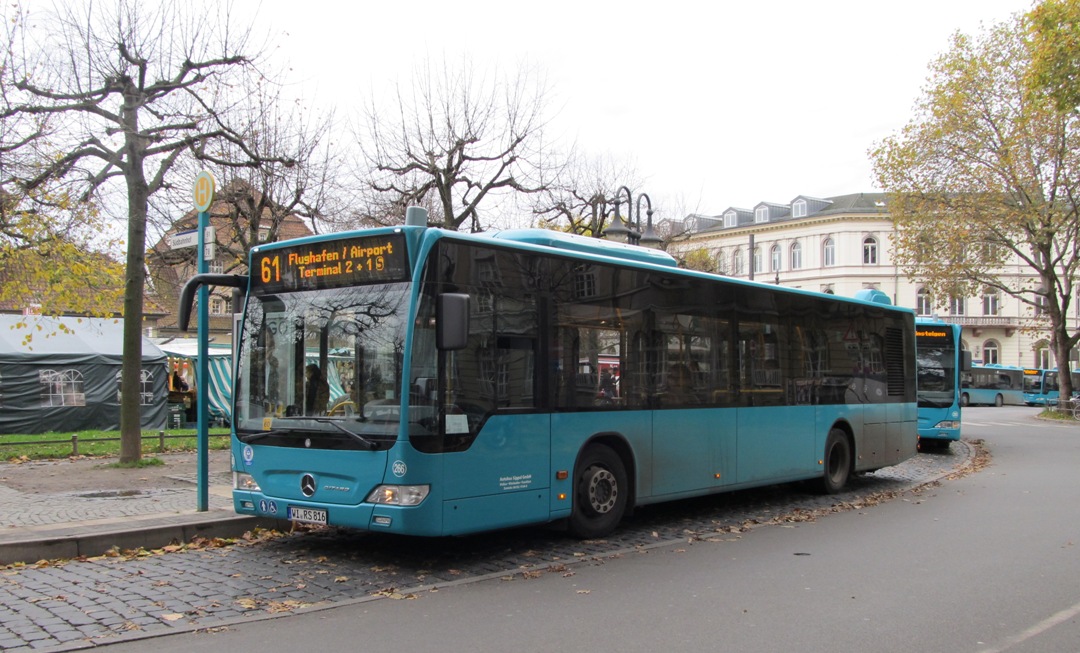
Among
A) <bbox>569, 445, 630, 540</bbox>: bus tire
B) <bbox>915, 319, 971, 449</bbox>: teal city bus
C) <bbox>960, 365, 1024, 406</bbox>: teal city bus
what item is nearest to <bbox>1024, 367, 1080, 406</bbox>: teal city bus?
<bbox>960, 365, 1024, 406</bbox>: teal city bus

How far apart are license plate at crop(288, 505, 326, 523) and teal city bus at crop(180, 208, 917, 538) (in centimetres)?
2

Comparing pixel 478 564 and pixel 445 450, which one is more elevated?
pixel 445 450

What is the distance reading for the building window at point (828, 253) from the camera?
7906 centimetres

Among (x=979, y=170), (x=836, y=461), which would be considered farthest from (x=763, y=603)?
(x=979, y=170)

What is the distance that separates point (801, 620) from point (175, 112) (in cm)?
1328

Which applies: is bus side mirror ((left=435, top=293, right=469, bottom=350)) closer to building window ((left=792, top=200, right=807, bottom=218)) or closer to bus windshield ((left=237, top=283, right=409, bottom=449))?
bus windshield ((left=237, top=283, right=409, bottom=449))

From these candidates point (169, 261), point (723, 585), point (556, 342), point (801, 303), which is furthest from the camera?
point (169, 261)

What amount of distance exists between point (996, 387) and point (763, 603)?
60748 mm

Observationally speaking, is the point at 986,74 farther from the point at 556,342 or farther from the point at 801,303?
the point at 556,342

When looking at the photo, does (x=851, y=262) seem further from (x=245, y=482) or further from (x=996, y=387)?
(x=245, y=482)

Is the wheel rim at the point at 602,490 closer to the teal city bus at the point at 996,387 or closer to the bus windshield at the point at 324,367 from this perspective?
the bus windshield at the point at 324,367

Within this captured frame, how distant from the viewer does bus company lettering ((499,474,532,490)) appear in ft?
27.1

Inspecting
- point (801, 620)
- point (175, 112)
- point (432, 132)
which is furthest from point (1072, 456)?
point (175, 112)

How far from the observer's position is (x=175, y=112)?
15.3m
